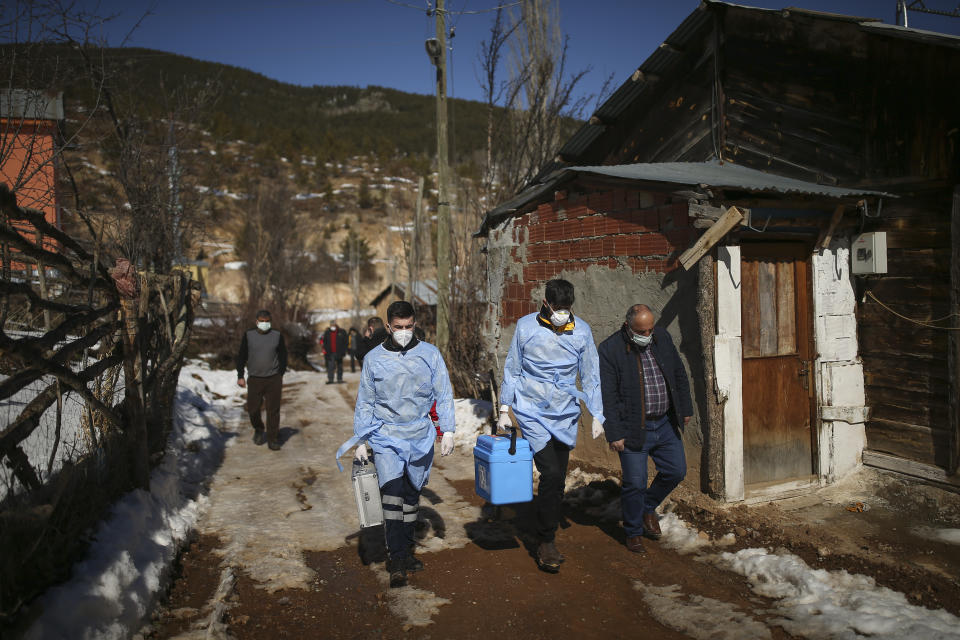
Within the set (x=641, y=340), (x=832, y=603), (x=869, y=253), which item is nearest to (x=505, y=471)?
(x=641, y=340)

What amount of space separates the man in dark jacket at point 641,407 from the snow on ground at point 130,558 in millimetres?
3469

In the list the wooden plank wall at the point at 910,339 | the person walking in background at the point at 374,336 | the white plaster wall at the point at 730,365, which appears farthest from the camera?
the person walking in background at the point at 374,336

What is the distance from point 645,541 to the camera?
17.7ft

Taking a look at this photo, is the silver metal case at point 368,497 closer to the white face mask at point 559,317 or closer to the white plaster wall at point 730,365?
the white face mask at point 559,317

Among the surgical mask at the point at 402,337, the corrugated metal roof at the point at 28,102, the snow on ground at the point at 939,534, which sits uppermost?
the corrugated metal roof at the point at 28,102

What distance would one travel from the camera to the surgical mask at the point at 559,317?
4.76 m

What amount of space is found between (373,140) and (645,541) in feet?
297

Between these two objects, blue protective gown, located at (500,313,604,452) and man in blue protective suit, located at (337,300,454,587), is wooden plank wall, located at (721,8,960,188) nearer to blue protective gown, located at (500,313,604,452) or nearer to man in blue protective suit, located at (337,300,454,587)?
blue protective gown, located at (500,313,604,452)

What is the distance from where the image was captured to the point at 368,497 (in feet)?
15.5

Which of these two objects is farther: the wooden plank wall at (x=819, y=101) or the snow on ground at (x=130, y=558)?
the wooden plank wall at (x=819, y=101)

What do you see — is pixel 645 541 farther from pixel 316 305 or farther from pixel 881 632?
pixel 316 305

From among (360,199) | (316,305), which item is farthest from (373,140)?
(316,305)

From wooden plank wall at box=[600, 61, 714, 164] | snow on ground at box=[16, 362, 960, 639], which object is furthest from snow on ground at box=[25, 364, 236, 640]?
wooden plank wall at box=[600, 61, 714, 164]

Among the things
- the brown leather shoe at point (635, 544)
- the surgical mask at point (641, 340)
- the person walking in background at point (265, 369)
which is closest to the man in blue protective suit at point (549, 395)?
the surgical mask at point (641, 340)
